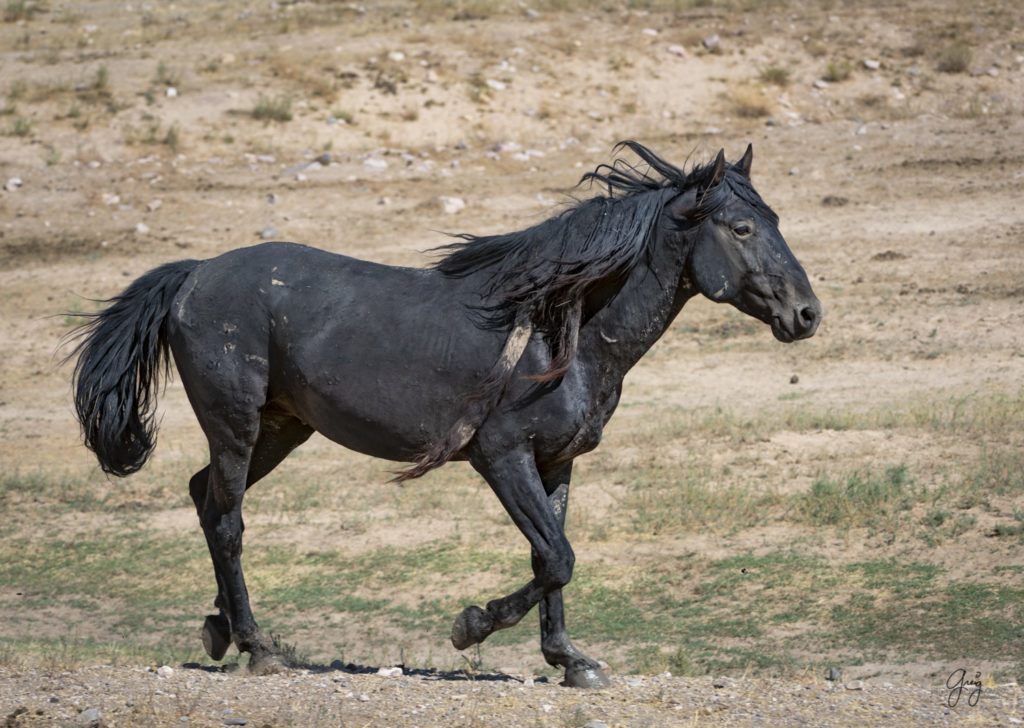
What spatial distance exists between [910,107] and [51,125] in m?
13.5

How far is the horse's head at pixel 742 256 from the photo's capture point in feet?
17.7

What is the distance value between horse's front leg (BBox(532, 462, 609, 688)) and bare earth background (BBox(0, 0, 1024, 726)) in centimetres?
15

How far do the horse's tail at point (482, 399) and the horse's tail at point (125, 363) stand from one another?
1.70 m

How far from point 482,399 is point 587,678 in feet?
4.38

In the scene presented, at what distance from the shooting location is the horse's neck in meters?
5.57

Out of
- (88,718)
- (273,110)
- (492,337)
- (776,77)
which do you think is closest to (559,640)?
(492,337)

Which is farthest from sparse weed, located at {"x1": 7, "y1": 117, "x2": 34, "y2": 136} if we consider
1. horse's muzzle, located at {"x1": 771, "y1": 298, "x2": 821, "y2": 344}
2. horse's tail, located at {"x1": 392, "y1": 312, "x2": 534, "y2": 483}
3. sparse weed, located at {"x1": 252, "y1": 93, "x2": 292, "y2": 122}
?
horse's muzzle, located at {"x1": 771, "y1": 298, "x2": 821, "y2": 344}

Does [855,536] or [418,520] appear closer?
[855,536]

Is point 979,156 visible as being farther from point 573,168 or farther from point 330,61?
point 330,61

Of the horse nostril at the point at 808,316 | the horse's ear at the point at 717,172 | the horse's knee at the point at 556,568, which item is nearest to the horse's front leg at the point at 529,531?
the horse's knee at the point at 556,568

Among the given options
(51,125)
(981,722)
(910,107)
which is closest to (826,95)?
(910,107)

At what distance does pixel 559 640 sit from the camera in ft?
18.5

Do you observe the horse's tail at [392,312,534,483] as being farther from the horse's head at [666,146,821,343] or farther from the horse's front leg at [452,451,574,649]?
the horse's head at [666,146,821,343]

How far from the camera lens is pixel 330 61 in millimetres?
21078
